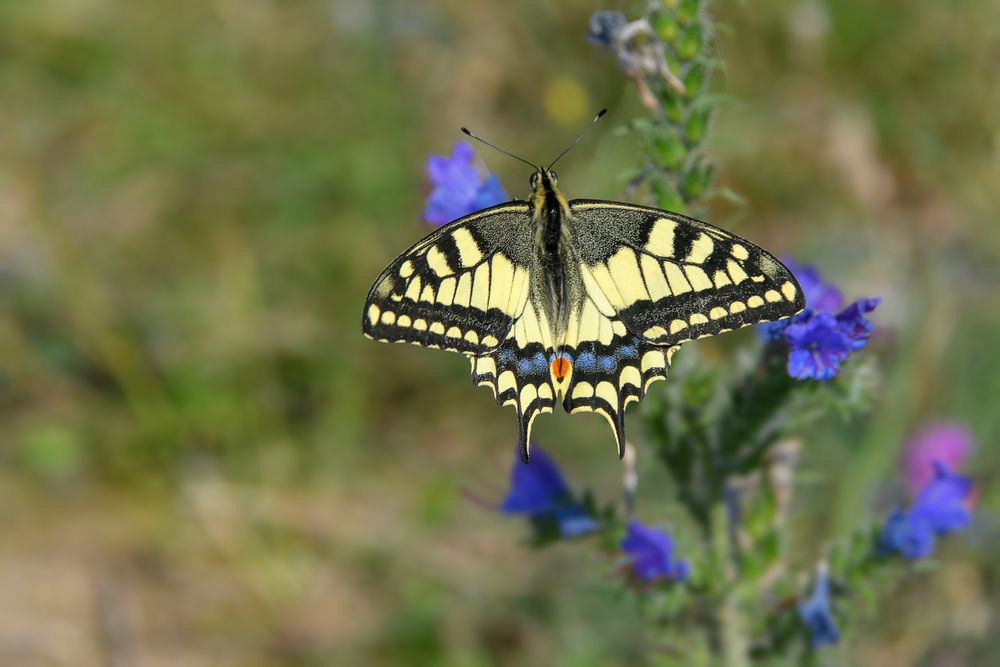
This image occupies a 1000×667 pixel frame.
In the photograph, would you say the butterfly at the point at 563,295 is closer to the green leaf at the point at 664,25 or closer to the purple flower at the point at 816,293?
the purple flower at the point at 816,293

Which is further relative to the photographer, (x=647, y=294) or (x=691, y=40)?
(x=647, y=294)

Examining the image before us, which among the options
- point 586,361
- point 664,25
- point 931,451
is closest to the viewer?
point 664,25

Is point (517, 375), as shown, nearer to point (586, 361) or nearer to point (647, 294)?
point (586, 361)

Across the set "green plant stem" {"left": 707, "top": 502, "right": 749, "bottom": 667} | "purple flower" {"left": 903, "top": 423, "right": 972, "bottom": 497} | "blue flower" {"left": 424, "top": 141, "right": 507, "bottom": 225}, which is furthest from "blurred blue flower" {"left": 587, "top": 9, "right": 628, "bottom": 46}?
"purple flower" {"left": 903, "top": 423, "right": 972, "bottom": 497}

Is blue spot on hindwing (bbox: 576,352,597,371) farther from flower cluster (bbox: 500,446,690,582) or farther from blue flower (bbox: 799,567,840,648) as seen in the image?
blue flower (bbox: 799,567,840,648)

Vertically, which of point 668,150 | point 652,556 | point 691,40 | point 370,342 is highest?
point 370,342

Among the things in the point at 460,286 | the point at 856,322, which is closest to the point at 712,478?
the point at 856,322
